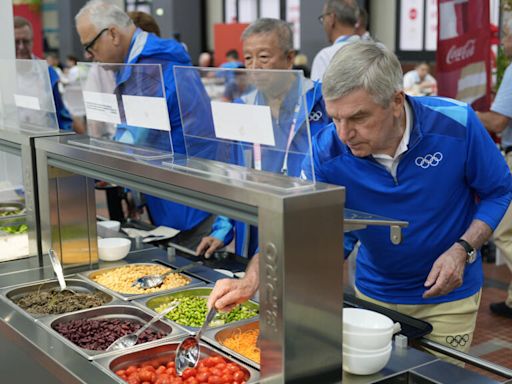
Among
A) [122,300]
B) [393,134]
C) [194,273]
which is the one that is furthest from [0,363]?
[393,134]

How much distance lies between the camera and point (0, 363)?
2.02 metres

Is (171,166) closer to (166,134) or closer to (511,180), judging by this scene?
(166,134)

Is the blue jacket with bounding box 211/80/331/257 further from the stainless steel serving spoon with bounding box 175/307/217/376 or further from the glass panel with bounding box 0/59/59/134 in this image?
the glass panel with bounding box 0/59/59/134

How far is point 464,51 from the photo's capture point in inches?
177

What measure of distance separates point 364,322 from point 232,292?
0.32 metres

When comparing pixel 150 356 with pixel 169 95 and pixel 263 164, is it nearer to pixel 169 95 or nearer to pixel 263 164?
pixel 263 164

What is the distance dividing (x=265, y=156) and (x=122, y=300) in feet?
2.73

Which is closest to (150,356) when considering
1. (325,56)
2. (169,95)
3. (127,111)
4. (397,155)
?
(127,111)

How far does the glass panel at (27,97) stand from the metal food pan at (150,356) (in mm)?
1041

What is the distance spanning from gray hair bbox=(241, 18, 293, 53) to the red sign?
1.67 metres

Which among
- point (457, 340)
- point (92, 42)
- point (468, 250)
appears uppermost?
point (92, 42)

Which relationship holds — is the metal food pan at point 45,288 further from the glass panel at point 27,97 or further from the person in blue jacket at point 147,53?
the person in blue jacket at point 147,53

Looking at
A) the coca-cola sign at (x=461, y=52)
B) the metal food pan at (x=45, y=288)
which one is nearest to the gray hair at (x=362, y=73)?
the metal food pan at (x=45, y=288)

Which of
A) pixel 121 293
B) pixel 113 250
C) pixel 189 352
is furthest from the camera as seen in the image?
pixel 113 250
